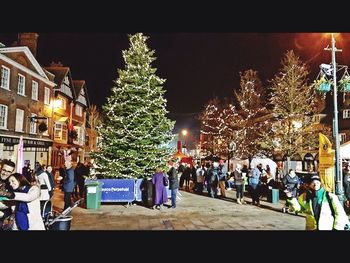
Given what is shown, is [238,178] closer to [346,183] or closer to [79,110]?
[346,183]

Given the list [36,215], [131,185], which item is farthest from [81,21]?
[131,185]

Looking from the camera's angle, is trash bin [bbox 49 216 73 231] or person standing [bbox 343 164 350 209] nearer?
trash bin [bbox 49 216 73 231]

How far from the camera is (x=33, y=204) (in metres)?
5.39

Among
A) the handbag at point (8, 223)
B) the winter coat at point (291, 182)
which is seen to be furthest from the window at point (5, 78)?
the handbag at point (8, 223)

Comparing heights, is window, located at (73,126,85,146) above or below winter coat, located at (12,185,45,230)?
above

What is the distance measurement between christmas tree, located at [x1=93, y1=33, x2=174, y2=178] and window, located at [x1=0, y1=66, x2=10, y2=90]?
44.3 feet

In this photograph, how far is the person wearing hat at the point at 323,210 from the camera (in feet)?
19.0

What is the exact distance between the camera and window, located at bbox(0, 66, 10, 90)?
85.3 ft

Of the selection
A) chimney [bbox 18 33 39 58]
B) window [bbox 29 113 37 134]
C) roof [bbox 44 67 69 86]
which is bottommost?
window [bbox 29 113 37 134]

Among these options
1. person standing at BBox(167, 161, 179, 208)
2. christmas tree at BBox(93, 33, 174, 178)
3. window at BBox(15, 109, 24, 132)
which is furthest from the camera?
window at BBox(15, 109, 24, 132)

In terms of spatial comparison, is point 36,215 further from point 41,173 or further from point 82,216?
point 41,173

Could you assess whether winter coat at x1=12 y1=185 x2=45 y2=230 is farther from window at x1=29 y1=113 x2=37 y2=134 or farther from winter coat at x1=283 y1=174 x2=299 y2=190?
window at x1=29 y1=113 x2=37 y2=134

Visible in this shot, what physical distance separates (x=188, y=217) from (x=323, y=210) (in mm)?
6205

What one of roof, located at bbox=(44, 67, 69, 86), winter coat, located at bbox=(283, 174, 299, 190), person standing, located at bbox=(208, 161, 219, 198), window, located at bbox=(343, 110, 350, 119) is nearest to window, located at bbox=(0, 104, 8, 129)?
roof, located at bbox=(44, 67, 69, 86)
